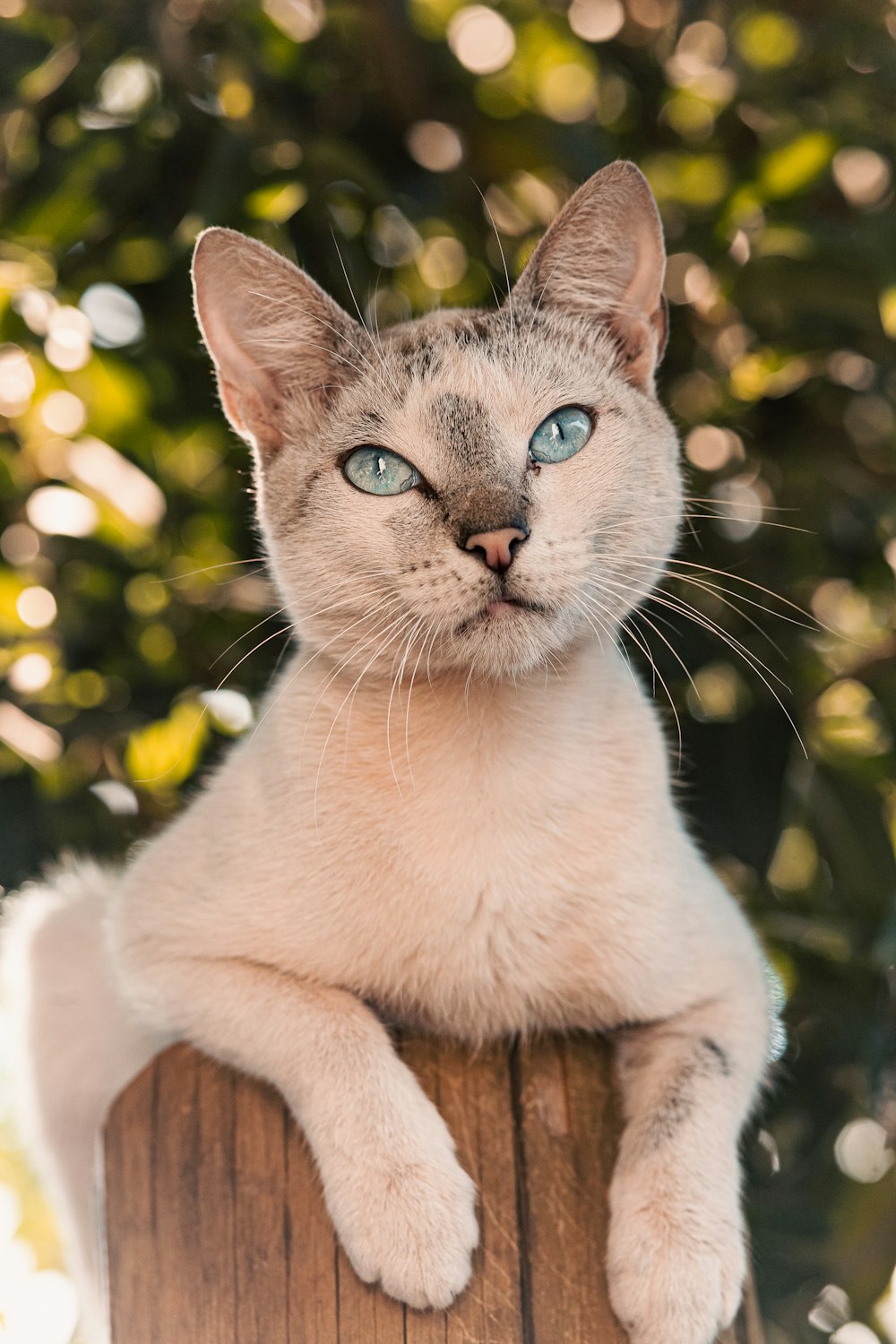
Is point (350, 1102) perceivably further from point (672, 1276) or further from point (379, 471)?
point (379, 471)

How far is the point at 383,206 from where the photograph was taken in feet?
8.34

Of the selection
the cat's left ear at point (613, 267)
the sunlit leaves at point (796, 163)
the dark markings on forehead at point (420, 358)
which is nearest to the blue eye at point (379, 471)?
the dark markings on forehead at point (420, 358)

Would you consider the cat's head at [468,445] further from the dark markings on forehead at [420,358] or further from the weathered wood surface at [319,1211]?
the weathered wood surface at [319,1211]

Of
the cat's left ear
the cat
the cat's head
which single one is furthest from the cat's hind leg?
the cat's left ear

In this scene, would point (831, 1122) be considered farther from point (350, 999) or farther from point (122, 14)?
point (122, 14)

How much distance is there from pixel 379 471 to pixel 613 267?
1.66 feet

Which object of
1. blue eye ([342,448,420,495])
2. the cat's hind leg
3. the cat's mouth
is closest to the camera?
the cat's mouth

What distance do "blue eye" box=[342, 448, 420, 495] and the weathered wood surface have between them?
78 centimetres

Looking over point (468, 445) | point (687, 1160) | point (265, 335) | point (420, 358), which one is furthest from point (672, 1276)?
point (265, 335)

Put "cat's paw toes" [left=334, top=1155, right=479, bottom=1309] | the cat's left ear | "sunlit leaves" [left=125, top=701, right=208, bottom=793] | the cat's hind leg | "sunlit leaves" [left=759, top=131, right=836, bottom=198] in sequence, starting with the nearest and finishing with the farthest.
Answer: "cat's paw toes" [left=334, top=1155, right=479, bottom=1309]
the cat's left ear
the cat's hind leg
"sunlit leaves" [left=759, top=131, right=836, bottom=198]
"sunlit leaves" [left=125, top=701, right=208, bottom=793]

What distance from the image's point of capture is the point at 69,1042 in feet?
7.82

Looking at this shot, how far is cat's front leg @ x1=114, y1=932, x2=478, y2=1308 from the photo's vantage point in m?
1.52

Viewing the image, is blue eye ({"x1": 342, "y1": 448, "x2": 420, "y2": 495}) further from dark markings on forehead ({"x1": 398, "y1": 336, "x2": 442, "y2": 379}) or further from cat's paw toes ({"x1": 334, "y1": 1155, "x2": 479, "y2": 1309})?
cat's paw toes ({"x1": 334, "y1": 1155, "x2": 479, "y2": 1309})

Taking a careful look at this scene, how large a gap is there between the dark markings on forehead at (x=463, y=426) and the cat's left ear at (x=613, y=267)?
1.02 ft
